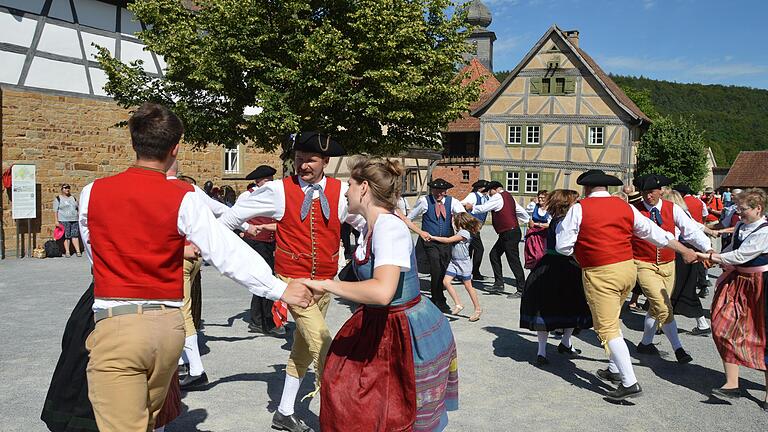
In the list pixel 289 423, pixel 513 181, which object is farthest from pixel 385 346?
pixel 513 181

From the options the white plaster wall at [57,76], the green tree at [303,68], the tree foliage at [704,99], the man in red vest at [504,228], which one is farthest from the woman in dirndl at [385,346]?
the tree foliage at [704,99]

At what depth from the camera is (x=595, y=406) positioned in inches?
205

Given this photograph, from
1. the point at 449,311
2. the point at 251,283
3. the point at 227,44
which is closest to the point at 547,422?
the point at 251,283

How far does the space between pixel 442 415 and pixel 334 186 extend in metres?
1.84

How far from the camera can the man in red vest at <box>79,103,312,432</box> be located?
2.71 metres

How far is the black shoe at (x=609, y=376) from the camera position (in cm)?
565

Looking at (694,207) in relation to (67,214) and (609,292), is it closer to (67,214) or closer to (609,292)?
(609,292)

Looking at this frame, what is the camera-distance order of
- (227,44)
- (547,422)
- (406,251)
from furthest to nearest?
(227,44) < (547,422) < (406,251)

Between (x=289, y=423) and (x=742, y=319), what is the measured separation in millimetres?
3739

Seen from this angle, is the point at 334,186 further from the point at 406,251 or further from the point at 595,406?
the point at 595,406

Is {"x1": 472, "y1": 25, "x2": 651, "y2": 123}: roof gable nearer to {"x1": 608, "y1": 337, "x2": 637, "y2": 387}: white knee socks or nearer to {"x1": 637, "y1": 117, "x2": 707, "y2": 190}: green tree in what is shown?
{"x1": 637, "y1": 117, "x2": 707, "y2": 190}: green tree

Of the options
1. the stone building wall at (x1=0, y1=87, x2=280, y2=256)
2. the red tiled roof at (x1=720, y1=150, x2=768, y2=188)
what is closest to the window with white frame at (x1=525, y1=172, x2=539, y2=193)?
the stone building wall at (x1=0, y1=87, x2=280, y2=256)

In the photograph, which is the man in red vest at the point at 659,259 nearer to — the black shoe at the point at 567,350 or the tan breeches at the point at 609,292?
the black shoe at the point at 567,350

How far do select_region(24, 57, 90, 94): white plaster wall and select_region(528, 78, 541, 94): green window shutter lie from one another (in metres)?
21.2
